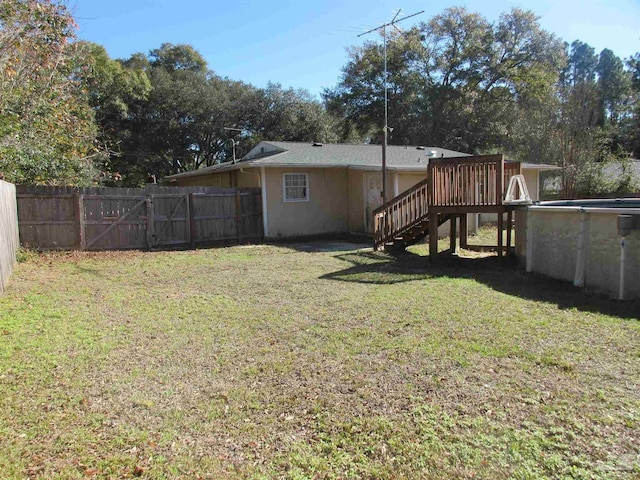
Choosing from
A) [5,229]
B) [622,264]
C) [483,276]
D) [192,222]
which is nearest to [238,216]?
[192,222]

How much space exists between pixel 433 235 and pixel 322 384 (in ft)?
24.5

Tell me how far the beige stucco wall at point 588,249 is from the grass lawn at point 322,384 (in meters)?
0.42

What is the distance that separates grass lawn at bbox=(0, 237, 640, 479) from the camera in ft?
9.03

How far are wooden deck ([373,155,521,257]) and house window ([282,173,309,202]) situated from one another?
162 inches

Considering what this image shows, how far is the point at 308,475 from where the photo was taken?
2.62 m

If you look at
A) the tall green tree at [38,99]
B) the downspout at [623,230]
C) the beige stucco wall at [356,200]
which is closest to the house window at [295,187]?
the beige stucco wall at [356,200]

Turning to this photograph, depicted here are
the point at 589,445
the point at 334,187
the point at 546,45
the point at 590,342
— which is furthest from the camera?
the point at 546,45

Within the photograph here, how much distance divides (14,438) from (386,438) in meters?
2.45

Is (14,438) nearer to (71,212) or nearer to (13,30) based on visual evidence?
(71,212)

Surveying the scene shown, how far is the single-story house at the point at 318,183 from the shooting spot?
14875 mm

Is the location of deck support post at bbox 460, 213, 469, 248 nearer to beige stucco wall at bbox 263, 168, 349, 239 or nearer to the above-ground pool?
the above-ground pool

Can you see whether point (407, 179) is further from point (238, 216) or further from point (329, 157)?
point (238, 216)

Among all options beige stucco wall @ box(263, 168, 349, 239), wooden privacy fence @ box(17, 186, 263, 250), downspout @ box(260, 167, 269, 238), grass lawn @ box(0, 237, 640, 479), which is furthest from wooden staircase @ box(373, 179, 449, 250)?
wooden privacy fence @ box(17, 186, 263, 250)

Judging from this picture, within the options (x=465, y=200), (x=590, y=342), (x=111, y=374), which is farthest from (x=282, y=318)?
(x=465, y=200)
